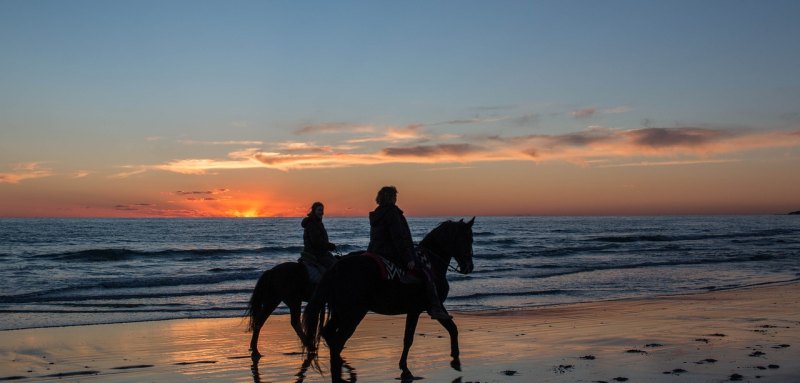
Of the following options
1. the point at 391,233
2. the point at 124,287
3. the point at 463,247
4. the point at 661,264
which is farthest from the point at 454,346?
the point at 661,264

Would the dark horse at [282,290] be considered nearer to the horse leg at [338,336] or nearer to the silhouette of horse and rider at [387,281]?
the silhouette of horse and rider at [387,281]

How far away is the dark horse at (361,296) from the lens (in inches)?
293

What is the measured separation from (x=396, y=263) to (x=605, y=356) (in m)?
3.51

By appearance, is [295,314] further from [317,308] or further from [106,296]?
[106,296]

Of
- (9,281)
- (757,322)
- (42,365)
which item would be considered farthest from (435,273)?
(9,281)

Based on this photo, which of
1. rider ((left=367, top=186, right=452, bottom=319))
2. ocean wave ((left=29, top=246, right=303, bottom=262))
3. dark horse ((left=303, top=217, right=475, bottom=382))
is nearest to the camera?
dark horse ((left=303, top=217, right=475, bottom=382))

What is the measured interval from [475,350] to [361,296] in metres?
3.29

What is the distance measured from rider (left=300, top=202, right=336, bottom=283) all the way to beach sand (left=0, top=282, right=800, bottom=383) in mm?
1247

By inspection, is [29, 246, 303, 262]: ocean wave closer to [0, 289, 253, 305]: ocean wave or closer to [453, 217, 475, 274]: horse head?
[0, 289, 253, 305]: ocean wave

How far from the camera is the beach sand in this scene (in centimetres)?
832

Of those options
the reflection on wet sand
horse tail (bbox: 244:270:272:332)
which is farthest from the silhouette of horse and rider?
horse tail (bbox: 244:270:272:332)

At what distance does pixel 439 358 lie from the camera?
367 inches

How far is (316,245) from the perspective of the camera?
10.2 metres

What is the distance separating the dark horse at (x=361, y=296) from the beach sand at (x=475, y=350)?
2.67 ft
